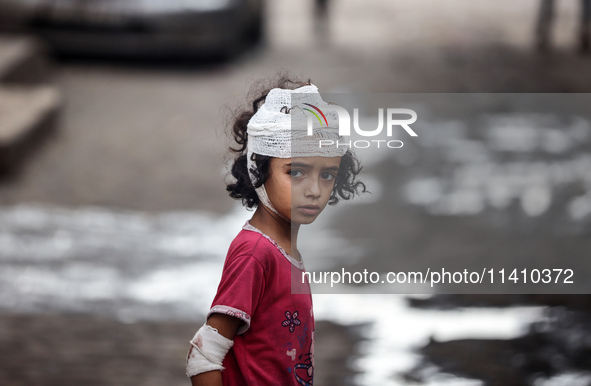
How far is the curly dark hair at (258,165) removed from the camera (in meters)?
1.53

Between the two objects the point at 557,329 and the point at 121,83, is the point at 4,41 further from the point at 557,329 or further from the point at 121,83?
the point at 557,329

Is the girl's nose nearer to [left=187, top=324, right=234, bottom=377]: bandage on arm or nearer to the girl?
the girl

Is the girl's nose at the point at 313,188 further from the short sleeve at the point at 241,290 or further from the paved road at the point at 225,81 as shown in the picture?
the paved road at the point at 225,81

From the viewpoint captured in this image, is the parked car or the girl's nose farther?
the parked car

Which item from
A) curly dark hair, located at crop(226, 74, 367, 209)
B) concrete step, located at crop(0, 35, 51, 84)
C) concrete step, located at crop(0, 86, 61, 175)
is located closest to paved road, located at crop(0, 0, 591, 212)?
concrete step, located at crop(0, 86, 61, 175)

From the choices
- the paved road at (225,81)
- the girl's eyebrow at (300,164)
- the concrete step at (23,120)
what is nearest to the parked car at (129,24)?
the paved road at (225,81)

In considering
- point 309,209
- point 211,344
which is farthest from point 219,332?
point 309,209

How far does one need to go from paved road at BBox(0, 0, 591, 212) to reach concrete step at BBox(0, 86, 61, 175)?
149 mm

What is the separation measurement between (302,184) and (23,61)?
7.96 m

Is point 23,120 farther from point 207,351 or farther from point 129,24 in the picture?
point 207,351

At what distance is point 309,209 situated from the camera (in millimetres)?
1492

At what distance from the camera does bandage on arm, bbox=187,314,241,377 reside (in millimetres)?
1499

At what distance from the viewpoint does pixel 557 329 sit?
14.4 ft

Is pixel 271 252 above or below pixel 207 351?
above
